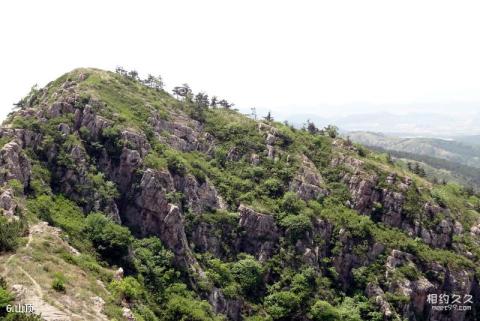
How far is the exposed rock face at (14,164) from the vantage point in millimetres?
66544

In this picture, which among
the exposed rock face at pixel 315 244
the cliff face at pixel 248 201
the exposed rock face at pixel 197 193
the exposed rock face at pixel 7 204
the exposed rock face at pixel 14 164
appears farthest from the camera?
the exposed rock face at pixel 315 244

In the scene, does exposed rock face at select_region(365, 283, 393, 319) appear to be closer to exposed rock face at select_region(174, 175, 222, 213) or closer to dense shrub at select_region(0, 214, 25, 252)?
exposed rock face at select_region(174, 175, 222, 213)

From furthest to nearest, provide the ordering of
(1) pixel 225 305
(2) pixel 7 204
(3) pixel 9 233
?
(1) pixel 225 305 → (2) pixel 7 204 → (3) pixel 9 233

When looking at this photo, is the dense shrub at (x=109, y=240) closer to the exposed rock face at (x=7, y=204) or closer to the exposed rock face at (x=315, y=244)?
the exposed rock face at (x=7, y=204)

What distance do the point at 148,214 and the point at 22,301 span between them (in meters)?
39.6

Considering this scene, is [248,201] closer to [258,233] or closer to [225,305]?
[258,233]

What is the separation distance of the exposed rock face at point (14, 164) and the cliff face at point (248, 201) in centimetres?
21

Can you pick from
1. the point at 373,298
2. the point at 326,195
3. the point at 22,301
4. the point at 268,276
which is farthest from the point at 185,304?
the point at 326,195

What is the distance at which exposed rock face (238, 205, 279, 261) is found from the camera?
8794cm

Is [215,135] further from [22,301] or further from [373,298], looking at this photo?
[22,301]

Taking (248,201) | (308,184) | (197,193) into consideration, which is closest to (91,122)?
(197,193)

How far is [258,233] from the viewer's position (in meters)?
89.1

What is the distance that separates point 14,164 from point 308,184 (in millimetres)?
57040

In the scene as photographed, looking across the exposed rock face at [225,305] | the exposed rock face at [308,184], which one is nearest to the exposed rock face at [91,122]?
the exposed rock face at [225,305]
